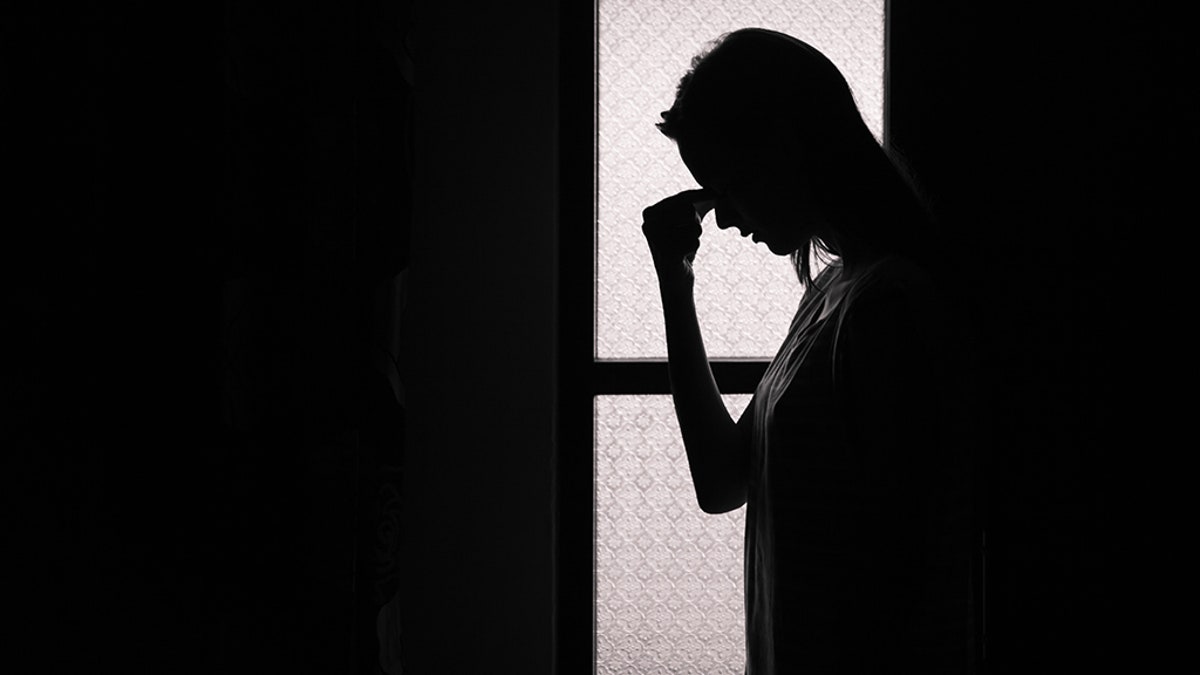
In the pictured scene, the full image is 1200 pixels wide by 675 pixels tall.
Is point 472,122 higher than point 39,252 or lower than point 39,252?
higher

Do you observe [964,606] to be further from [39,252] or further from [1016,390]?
[39,252]

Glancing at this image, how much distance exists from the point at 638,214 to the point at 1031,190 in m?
0.52

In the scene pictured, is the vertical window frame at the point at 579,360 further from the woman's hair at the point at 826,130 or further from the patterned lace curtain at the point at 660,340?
the woman's hair at the point at 826,130

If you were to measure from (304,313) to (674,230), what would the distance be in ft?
1.36

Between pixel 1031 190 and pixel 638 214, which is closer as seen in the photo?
pixel 1031 190

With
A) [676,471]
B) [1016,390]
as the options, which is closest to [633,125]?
[676,471]

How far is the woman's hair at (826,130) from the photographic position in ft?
2.06

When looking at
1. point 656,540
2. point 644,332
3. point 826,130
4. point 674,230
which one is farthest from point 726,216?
point 656,540

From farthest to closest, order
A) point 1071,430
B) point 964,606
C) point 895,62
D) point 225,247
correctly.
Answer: point 895,62 < point 1071,430 < point 225,247 < point 964,606

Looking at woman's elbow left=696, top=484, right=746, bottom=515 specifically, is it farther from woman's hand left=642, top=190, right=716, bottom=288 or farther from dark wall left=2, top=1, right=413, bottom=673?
dark wall left=2, top=1, right=413, bottom=673

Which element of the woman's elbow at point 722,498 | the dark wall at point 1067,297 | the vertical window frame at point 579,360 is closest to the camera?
the woman's elbow at point 722,498

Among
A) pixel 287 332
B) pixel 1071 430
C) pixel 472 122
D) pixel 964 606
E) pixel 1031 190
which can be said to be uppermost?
pixel 472 122

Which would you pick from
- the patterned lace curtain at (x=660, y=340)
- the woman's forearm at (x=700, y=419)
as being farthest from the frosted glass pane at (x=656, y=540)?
the woman's forearm at (x=700, y=419)

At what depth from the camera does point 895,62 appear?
1092mm
